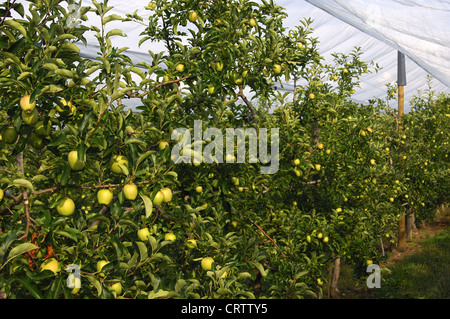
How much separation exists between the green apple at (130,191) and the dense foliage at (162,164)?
4 cm

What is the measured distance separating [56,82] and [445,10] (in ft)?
Result: 17.0

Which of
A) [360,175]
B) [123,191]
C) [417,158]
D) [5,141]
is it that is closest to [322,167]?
[360,175]

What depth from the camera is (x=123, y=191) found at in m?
1.59

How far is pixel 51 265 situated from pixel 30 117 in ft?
1.98

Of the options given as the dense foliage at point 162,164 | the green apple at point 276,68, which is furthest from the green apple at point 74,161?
the green apple at point 276,68

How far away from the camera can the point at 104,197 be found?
1623 millimetres

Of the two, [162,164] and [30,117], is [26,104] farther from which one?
[162,164]

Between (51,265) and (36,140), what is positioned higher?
(36,140)

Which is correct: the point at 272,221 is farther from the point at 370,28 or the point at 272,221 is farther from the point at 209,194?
the point at 370,28

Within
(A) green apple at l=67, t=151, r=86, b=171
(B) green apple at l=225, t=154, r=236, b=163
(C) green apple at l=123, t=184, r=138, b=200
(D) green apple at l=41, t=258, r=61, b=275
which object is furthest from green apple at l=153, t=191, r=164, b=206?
(B) green apple at l=225, t=154, r=236, b=163

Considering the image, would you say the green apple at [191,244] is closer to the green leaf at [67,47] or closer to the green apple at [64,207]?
the green apple at [64,207]

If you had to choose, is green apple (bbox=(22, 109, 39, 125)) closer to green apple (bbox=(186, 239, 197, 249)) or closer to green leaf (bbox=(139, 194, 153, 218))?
green leaf (bbox=(139, 194, 153, 218))

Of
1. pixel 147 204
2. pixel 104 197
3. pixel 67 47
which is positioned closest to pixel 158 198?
pixel 147 204

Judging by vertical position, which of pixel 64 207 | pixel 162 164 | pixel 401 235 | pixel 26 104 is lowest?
pixel 401 235
